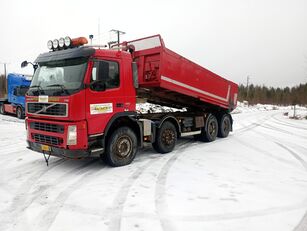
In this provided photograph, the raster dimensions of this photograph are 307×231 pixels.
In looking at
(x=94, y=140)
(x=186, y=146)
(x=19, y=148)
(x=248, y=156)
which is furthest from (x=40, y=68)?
(x=248, y=156)

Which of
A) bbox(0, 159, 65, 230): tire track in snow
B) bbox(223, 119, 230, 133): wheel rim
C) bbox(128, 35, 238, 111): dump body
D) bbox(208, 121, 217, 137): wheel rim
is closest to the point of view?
bbox(0, 159, 65, 230): tire track in snow

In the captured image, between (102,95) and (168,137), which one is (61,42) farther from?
(168,137)

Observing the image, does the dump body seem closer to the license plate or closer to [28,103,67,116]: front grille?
[28,103,67,116]: front grille

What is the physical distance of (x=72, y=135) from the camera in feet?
17.3

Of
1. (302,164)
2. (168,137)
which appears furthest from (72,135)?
(302,164)

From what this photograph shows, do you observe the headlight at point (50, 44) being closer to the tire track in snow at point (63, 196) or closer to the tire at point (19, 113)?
the tire track in snow at point (63, 196)

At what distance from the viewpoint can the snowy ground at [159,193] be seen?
353 cm

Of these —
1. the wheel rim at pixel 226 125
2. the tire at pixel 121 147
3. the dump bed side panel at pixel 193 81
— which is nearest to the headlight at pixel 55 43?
the tire at pixel 121 147

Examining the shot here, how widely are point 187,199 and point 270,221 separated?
1.30 meters

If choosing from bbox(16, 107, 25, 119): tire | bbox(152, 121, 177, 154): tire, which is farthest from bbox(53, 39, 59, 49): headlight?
bbox(16, 107, 25, 119): tire

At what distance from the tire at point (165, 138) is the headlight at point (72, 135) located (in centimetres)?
278

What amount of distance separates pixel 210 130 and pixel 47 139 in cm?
621

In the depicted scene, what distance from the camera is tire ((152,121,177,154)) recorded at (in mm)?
7464

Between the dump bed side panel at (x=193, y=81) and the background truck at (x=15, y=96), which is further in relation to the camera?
the background truck at (x=15, y=96)
